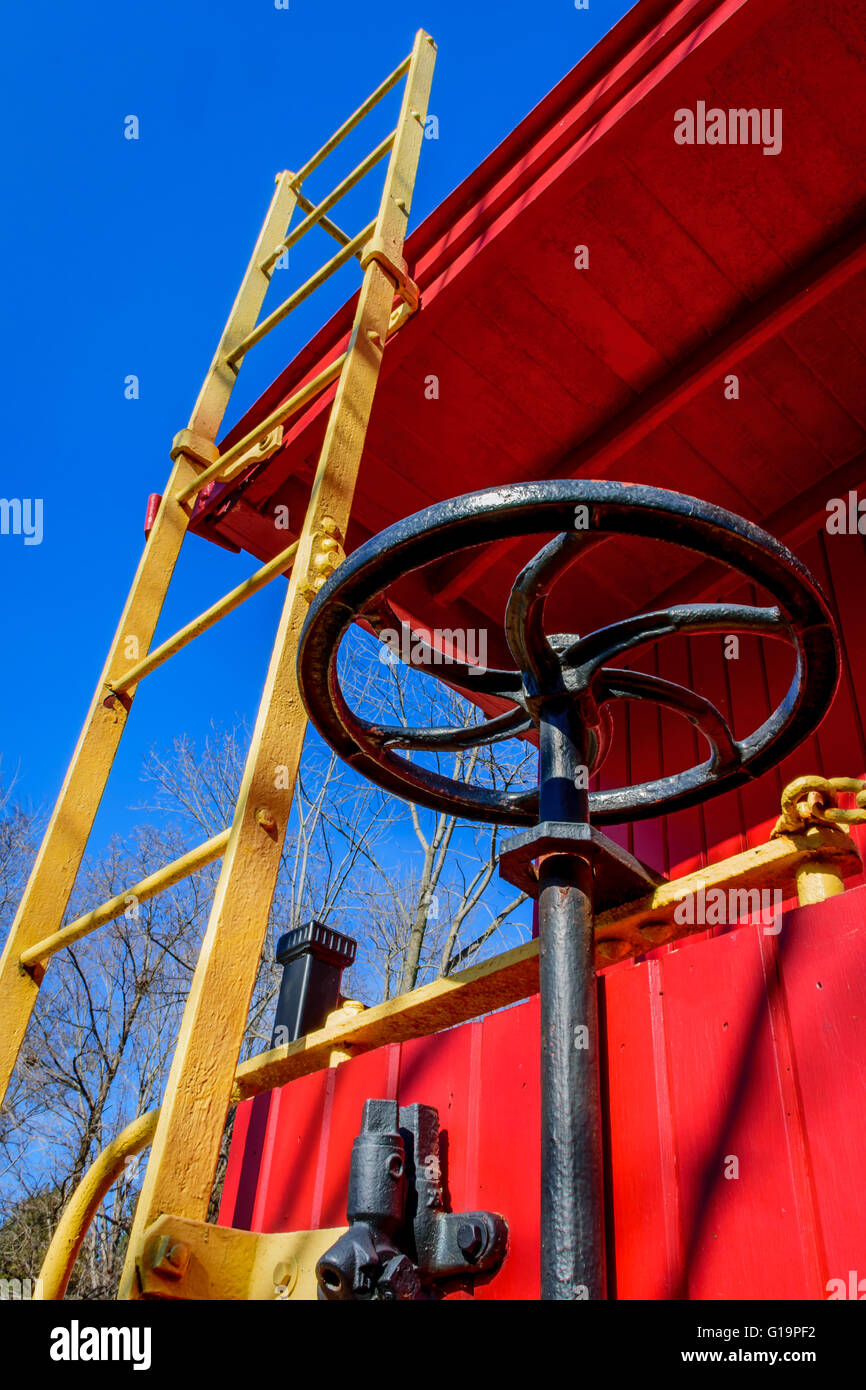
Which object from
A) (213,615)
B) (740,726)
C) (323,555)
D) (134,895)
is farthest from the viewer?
(740,726)

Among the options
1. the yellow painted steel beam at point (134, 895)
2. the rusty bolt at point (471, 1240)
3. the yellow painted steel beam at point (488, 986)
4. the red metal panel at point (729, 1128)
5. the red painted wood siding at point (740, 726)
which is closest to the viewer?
the red metal panel at point (729, 1128)

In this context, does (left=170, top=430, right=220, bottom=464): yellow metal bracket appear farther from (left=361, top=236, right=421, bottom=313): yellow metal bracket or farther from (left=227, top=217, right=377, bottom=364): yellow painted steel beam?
(left=361, top=236, right=421, bottom=313): yellow metal bracket

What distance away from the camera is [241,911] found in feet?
5.90

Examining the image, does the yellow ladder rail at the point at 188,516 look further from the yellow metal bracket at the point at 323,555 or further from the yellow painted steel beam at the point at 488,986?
the yellow painted steel beam at the point at 488,986

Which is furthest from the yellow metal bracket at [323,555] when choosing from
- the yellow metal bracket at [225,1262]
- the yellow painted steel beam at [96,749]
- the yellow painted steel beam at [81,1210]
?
the yellow metal bracket at [225,1262]

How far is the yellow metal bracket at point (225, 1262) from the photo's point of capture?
4.58 feet

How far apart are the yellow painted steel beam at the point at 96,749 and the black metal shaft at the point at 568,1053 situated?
143 cm

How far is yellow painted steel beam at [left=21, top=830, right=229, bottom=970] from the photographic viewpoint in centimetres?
198

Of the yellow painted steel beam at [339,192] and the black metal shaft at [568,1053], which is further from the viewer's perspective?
the yellow painted steel beam at [339,192]

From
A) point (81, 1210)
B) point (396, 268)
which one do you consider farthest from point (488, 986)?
point (396, 268)

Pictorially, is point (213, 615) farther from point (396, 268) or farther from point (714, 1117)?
point (714, 1117)

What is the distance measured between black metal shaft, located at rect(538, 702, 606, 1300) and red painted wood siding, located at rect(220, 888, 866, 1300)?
21cm

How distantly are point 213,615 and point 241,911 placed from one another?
3.32 feet

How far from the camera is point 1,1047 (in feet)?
7.24
